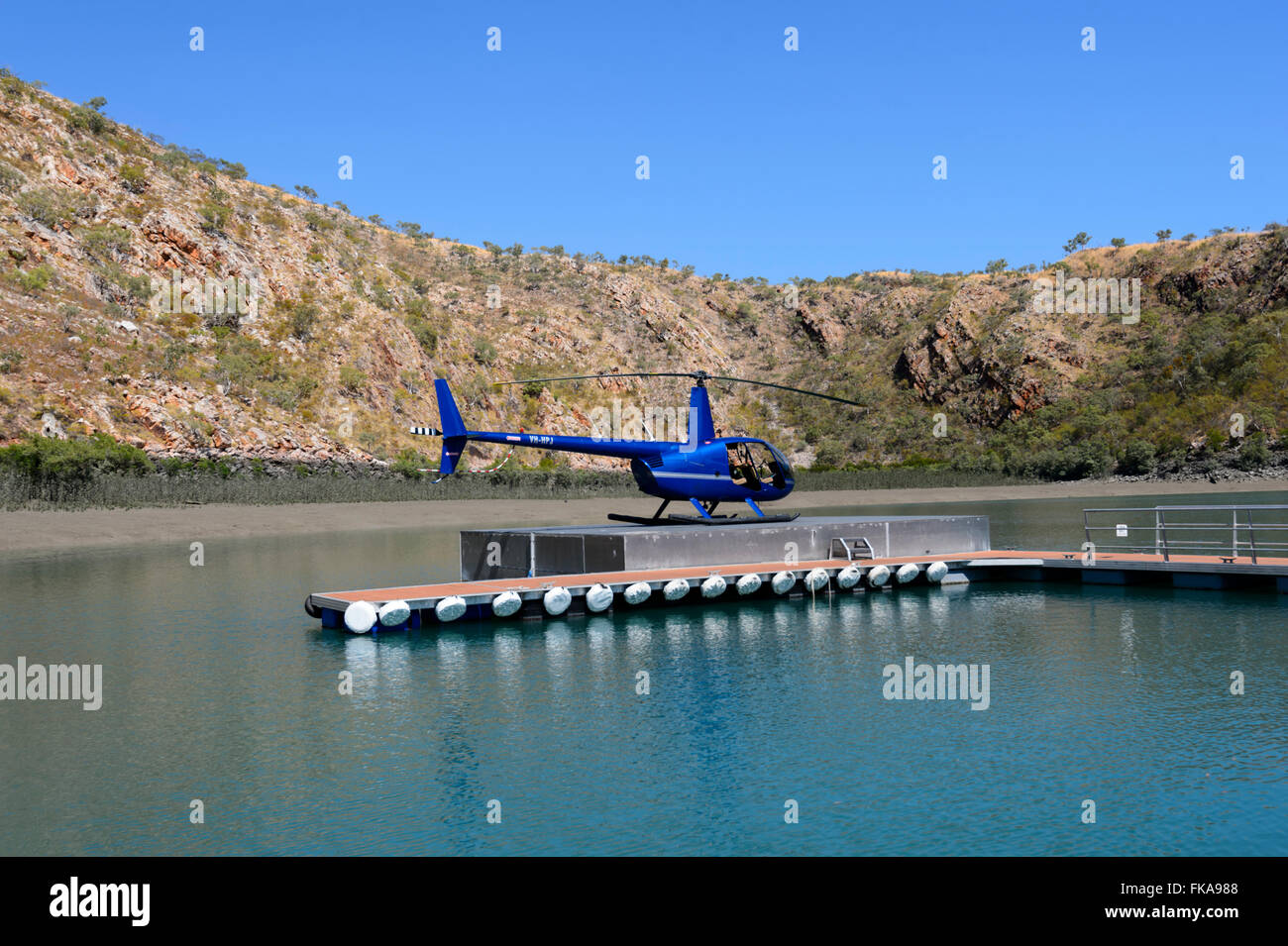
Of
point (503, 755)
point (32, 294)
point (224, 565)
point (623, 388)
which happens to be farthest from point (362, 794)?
point (623, 388)

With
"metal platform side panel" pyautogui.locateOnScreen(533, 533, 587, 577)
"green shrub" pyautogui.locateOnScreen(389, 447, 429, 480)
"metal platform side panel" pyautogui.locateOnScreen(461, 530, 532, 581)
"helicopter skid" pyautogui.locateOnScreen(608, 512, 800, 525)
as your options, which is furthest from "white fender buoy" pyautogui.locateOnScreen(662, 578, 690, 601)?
"green shrub" pyautogui.locateOnScreen(389, 447, 429, 480)

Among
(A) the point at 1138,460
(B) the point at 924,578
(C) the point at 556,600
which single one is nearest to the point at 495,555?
(C) the point at 556,600

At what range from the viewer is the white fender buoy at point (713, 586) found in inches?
978

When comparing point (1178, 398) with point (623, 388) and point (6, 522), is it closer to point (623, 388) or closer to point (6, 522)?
point (623, 388)

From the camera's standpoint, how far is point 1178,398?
91062 mm

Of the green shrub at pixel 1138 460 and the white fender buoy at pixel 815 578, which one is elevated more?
the green shrub at pixel 1138 460

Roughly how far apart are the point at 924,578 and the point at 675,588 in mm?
8123

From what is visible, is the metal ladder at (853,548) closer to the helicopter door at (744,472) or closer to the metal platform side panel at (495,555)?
the helicopter door at (744,472)

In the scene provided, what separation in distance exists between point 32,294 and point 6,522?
24.0 meters

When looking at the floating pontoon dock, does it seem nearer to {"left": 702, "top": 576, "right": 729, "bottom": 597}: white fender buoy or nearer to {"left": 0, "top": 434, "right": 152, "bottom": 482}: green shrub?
{"left": 702, "top": 576, "right": 729, "bottom": 597}: white fender buoy

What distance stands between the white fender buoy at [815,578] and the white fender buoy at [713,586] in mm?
2479

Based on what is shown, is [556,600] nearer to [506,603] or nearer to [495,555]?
[506,603]

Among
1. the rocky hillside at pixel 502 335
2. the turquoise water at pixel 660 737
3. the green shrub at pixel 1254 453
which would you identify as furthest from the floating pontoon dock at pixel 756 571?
the green shrub at pixel 1254 453

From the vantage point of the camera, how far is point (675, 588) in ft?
80.2
